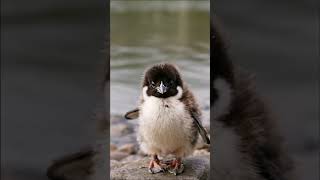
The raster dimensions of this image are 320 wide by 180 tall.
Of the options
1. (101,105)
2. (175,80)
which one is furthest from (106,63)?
(175,80)

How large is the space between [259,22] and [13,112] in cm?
31

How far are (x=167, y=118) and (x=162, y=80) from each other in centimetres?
8

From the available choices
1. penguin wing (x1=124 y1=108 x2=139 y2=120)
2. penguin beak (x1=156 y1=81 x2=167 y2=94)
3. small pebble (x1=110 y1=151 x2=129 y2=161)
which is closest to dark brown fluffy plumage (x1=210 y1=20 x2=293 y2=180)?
penguin beak (x1=156 y1=81 x2=167 y2=94)

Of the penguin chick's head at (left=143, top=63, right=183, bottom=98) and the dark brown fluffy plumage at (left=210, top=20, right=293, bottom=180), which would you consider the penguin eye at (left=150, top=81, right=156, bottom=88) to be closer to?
the penguin chick's head at (left=143, top=63, right=183, bottom=98)

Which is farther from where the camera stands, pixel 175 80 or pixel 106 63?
pixel 175 80

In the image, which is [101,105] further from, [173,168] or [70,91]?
[173,168]

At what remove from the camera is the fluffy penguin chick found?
3.16 feet

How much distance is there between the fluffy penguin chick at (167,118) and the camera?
37.9 inches

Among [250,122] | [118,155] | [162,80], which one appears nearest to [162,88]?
[162,80]

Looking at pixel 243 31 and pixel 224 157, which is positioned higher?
pixel 243 31

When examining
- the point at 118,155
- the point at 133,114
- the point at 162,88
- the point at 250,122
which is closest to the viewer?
the point at 250,122

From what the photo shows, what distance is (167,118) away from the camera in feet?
3.21

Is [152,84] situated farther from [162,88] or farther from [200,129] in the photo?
[200,129]

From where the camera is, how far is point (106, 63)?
646mm
